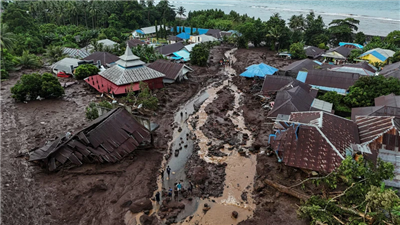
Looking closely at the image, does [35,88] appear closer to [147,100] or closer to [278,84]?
[147,100]

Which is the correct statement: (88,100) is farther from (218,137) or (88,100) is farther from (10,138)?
(218,137)

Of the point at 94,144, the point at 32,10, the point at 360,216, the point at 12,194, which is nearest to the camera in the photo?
the point at 360,216

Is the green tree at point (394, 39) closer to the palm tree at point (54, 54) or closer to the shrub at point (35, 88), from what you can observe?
the shrub at point (35, 88)

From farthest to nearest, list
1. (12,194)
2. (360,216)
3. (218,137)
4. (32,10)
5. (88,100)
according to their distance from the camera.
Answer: (32,10) < (88,100) < (218,137) < (12,194) < (360,216)

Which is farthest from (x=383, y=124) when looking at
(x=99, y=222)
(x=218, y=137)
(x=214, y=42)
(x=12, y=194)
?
(x=214, y=42)

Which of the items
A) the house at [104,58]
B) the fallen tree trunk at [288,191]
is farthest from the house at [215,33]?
the fallen tree trunk at [288,191]

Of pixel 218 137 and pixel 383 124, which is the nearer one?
pixel 383 124

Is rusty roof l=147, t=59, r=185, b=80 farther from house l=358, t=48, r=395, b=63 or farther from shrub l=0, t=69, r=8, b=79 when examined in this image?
house l=358, t=48, r=395, b=63
